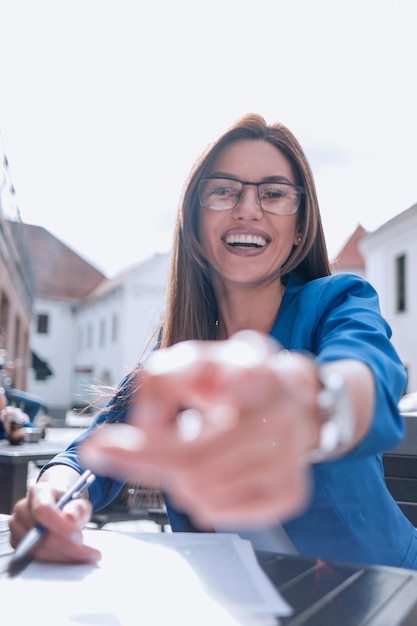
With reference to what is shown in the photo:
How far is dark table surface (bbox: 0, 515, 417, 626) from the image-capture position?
75cm

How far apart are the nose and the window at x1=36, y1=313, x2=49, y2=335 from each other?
120 ft

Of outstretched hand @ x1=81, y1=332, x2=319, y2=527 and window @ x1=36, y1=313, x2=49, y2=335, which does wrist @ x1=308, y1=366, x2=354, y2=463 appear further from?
window @ x1=36, y1=313, x2=49, y2=335

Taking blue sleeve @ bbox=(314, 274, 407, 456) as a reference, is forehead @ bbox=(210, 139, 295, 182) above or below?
above

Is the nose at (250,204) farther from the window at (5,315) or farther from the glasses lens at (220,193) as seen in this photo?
the window at (5,315)

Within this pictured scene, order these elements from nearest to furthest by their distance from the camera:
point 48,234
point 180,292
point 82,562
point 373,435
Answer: point 373,435 < point 82,562 < point 180,292 < point 48,234

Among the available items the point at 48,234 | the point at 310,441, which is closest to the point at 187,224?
the point at 310,441

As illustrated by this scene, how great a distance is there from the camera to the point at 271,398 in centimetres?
44

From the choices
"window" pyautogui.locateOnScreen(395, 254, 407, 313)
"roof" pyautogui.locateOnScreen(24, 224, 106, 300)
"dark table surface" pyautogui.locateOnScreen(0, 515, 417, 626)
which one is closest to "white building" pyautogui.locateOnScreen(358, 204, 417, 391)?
"window" pyautogui.locateOnScreen(395, 254, 407, 313)

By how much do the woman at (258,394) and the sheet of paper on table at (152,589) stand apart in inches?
2.4

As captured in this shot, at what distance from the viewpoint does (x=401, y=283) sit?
59.1 feet

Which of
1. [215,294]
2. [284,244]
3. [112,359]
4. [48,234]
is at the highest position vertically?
[48,234]

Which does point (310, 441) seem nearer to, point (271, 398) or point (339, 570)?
point (271, 398)

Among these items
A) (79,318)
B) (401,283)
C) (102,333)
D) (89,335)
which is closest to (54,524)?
(401,283)

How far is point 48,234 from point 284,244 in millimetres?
41017
